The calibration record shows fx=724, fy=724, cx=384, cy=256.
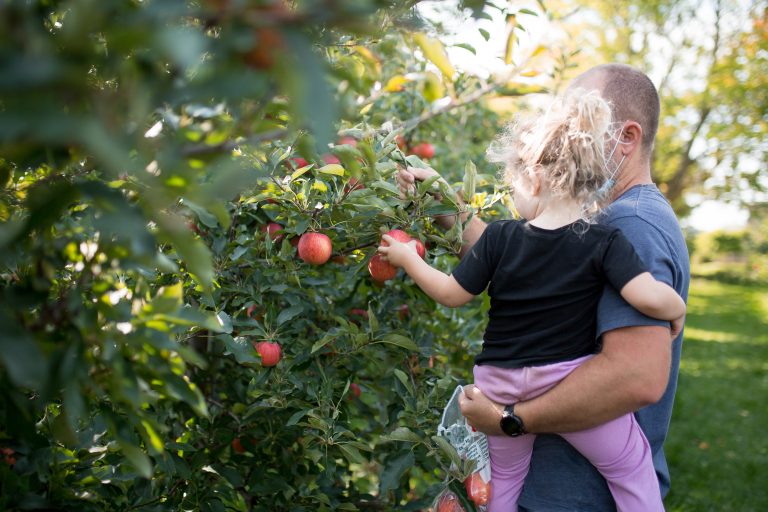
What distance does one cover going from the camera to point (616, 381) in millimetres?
1617

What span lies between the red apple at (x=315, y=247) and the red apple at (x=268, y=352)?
0.89ft

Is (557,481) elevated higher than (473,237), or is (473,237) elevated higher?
(473,237)

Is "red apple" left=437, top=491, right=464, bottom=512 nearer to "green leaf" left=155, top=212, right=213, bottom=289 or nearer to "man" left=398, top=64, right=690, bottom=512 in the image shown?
"man" left=398, top=64, right=690, bottom=512

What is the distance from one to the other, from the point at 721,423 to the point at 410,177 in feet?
20.4

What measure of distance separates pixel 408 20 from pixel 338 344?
1.35 meters

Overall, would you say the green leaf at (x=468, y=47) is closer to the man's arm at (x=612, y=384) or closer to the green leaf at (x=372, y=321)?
the green leaf at (x=372, y=321)

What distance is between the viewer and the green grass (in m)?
5.12

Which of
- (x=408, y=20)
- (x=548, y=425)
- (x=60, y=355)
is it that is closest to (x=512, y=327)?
(x=548, y=425)

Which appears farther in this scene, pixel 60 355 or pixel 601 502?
pixel 601 502

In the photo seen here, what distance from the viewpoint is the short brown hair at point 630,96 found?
2055 millimetres

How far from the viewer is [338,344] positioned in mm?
2207

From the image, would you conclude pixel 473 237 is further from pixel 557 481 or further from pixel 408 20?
pixel 408 20

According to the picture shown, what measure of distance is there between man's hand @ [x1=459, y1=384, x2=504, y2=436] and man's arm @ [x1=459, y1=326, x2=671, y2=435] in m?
0.10

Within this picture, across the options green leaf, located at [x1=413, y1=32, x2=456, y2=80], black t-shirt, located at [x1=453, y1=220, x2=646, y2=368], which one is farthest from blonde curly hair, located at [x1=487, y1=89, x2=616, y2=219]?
green leaf, located at [x1=413, y1=32, x2=456, y2=80]
